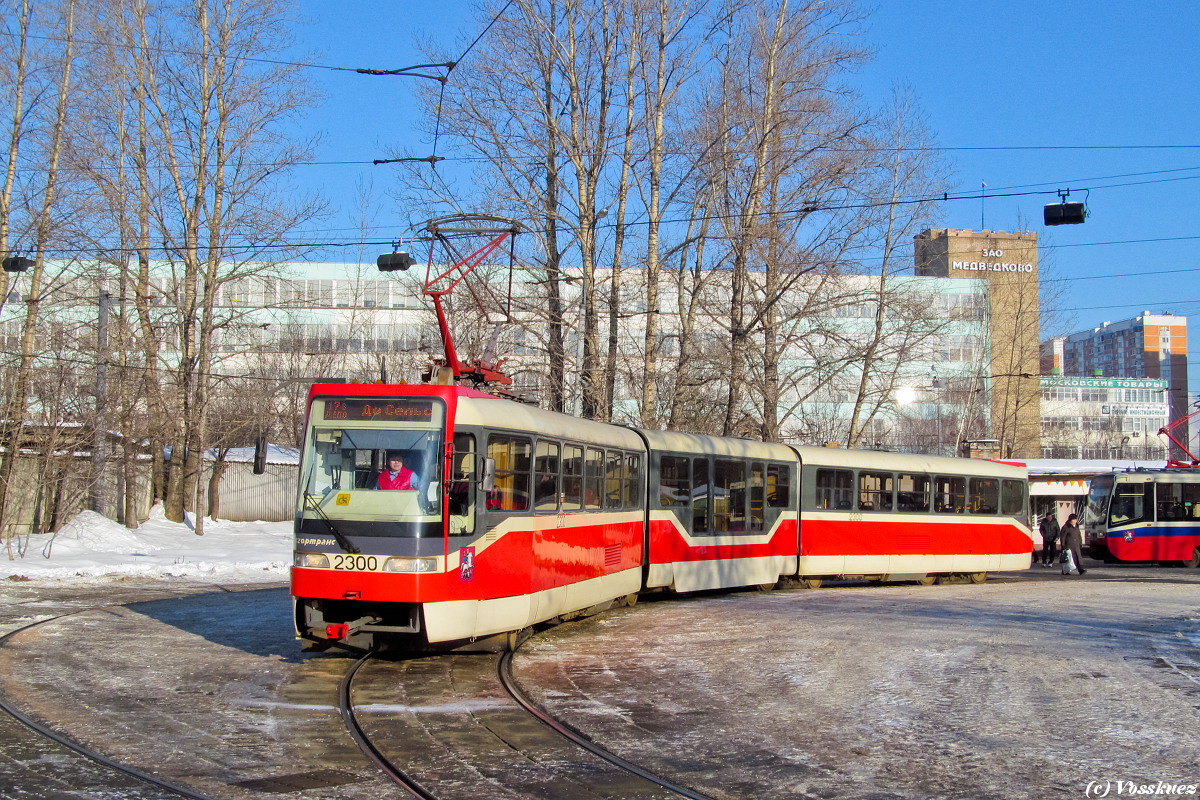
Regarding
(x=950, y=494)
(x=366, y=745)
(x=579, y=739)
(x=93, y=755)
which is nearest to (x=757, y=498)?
(x=950, y=494)

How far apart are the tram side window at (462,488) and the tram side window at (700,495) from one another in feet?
25.5

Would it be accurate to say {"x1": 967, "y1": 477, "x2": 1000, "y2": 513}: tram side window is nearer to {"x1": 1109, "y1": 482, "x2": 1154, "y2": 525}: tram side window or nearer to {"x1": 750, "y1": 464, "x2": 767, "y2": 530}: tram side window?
{"x1": 750, "y1": 464, "x2": 767, "y2": 530}: tram side window

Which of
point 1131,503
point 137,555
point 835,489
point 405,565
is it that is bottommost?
point 137,555

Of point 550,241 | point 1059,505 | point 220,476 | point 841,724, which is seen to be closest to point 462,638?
point 841,724

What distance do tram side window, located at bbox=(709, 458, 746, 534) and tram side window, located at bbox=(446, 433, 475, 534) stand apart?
8.41 meters

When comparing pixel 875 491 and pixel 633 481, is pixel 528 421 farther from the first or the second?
pixel 875 491

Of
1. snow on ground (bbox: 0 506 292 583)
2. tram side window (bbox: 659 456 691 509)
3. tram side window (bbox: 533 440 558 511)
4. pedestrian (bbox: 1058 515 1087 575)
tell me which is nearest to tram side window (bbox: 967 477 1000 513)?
pedestrian (bbox: 1058 515 1087 575)

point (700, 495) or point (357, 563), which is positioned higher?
point (700, 495)

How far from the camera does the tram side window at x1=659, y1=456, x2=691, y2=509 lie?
17109 mm

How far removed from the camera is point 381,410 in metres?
10.6

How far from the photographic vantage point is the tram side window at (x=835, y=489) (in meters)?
21.0

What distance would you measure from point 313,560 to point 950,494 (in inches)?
645

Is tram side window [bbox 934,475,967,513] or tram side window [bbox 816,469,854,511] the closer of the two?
tram side window [bbox 816,469,854,511]

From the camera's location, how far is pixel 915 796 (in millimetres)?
6539
